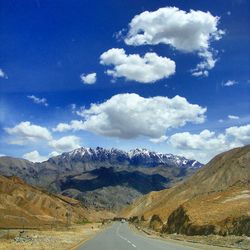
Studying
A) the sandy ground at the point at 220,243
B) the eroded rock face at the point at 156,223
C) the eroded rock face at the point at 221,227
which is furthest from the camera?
the eroded rock face at the point at 156,223

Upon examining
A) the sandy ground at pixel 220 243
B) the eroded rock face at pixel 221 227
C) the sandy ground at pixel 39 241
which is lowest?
the sandy ground at pixel 39 241

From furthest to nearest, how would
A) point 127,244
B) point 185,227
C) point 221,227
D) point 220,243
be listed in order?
point 185,227
point 221,227
point 220,243
point 127,244

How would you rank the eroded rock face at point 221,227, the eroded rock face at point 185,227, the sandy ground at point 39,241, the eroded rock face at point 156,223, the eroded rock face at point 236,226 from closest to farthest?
the sandy ground at point 39,241, the eroded rock face at point 236,226, the eroded rock face at point 221,227, the eroded rock face at point 185,227, the eroded rock face at point 156,223

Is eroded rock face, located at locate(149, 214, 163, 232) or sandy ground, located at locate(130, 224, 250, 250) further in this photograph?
eroded rock face, located at locate(149, 214, 163, 232)

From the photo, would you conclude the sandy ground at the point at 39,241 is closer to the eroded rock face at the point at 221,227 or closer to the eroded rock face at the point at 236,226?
the eroded rock face at the point at 221,227

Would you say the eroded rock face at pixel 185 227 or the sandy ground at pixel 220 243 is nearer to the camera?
the sandy ground at pixel 220 243

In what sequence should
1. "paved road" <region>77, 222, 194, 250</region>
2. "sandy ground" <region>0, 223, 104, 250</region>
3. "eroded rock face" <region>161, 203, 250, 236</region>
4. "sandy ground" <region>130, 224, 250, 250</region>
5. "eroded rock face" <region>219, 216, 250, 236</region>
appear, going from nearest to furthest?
"sandy ground" <region>0, 223, 104, 250</region> < "paved road" <region>77, 222, 194, 250</region> < "sandy ground" <region>130, 224, 250, 250</region> < "eroded rock face" <region>219, 216, 250, 236</region> < "eroded rock face" <region>161, 203, 250, 236</region>

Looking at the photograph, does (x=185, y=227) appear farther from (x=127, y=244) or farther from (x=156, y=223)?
(x=156, y=223)

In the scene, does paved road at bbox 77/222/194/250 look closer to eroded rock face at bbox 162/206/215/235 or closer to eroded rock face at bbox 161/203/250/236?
eroded rock face at bbox 161/203/250/236

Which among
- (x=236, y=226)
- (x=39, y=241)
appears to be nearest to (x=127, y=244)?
(x=39, y=241)

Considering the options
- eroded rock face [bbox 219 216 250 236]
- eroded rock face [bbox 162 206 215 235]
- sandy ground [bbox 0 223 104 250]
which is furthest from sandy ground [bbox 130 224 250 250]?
sandy ground [bbox 0 223 104 250]

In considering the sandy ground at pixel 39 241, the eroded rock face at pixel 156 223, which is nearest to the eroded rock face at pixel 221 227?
the sandy ground at pixel 39 241

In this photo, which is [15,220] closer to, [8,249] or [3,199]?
[3,199]

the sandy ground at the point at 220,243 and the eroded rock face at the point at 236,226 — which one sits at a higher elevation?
the eroded rock face at the point at 236,226
